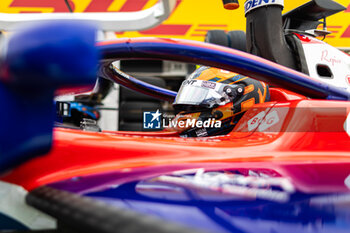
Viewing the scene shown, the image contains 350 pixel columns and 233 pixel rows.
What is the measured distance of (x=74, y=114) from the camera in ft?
9.59

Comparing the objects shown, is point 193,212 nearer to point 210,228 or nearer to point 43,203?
point 210,228

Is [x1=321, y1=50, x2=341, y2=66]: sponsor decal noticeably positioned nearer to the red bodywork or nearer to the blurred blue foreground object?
the red bodywork

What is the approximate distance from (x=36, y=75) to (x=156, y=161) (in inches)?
14.3

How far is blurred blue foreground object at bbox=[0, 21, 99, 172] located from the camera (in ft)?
Result: 1.03

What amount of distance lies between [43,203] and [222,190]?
31 centimetres

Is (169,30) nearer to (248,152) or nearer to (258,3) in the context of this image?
(258,3)

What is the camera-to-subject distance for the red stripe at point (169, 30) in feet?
12.1

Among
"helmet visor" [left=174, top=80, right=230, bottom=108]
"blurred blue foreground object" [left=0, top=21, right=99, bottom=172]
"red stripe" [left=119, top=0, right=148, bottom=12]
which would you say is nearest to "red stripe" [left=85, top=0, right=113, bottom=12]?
"red stripe" [left=119, top=0, right=148, bottom=12]

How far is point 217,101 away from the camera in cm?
120

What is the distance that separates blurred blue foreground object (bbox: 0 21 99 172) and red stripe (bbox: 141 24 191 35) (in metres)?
3.45

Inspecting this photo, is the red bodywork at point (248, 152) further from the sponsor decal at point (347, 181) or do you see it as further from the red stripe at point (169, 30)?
the red stripe at point (169, 30)

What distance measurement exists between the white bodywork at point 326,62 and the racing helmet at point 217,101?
302 millimetres

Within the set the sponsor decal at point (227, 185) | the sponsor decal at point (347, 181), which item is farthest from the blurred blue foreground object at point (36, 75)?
the sponsor decal at point (347, 181)

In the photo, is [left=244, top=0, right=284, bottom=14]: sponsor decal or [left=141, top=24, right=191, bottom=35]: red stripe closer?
[left=244, top=0, right=284, bottom=14]: sponsor decal
